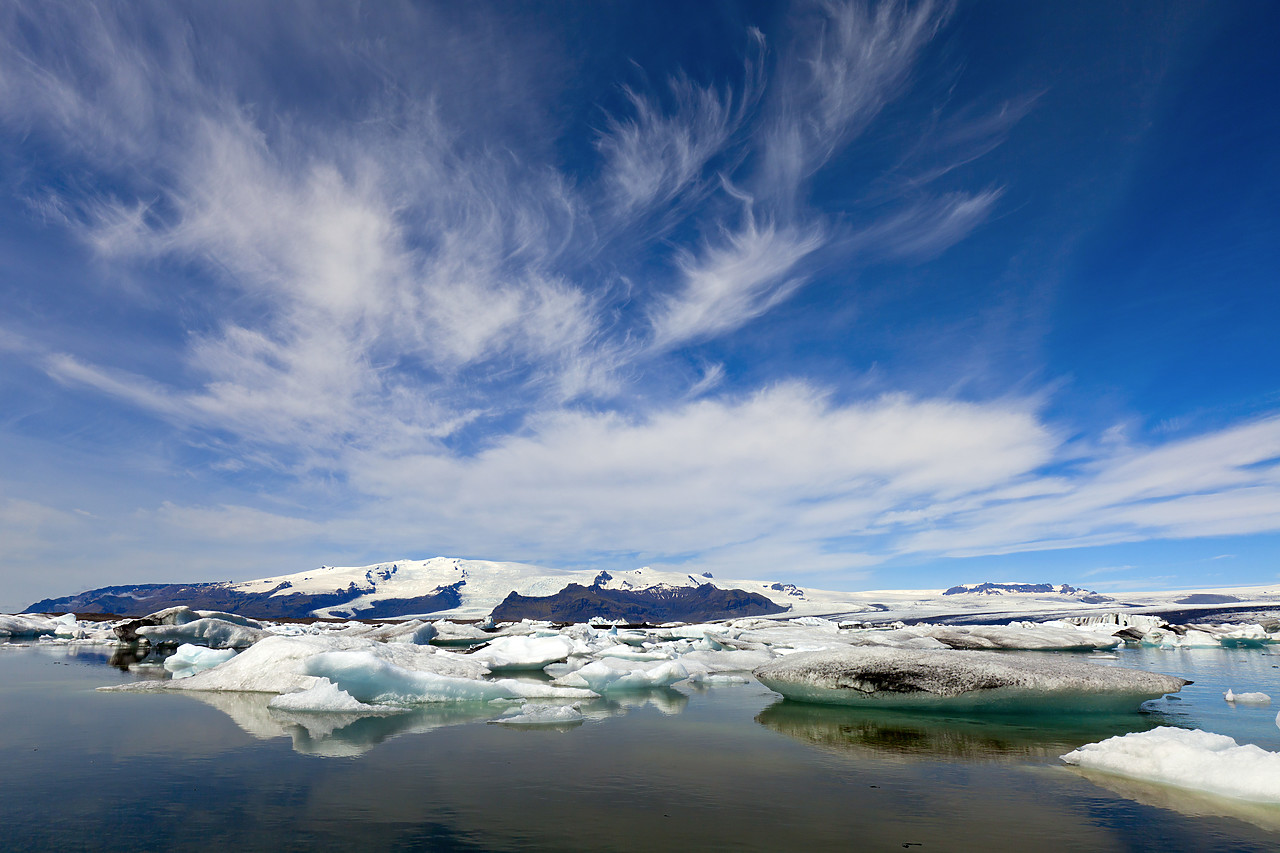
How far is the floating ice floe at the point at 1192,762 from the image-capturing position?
4.96 m

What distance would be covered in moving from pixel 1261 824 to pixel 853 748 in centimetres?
339

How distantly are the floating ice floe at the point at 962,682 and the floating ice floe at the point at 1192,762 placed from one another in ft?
8.20

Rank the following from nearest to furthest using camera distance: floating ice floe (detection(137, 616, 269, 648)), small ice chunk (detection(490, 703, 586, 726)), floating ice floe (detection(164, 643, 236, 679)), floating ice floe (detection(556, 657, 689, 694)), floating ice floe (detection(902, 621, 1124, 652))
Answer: small ice chunk (detection(490, 703, 586, 726)) < floating ice floe (detection(556, 657, 689, 694)) < floating ice floe (detection(164, 643, 236, 679)) < floating ice floe (detection(902, 621, 1124, 652)) < floating ice floe (detection(137, 616, 269, 648))

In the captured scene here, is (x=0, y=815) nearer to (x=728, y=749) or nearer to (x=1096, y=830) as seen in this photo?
(x=728, y=749)

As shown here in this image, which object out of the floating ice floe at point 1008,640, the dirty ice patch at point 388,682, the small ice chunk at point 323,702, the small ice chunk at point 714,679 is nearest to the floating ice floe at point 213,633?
the dirty ice patch at point 388,682

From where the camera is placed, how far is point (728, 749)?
6.96 m

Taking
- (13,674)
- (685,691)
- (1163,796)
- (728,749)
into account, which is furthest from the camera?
(13,674)

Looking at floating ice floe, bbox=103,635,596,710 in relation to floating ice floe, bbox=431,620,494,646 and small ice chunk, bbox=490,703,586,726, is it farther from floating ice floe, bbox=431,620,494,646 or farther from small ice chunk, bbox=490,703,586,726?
floating ice floe, bbox=431,620,494,646

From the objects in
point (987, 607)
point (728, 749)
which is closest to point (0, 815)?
point (728, 749)

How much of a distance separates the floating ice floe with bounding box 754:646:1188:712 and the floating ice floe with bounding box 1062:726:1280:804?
8.20ft

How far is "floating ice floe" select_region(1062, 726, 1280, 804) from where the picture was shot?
4957 mm

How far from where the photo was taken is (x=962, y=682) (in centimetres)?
891

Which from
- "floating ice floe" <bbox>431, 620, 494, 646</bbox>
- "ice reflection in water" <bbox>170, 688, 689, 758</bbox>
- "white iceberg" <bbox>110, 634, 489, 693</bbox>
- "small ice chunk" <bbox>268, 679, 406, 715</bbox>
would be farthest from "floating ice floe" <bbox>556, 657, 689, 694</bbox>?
"floating ice floe" <bbox>431, 620, 494, 646</bbox>

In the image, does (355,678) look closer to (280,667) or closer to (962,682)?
(280,667)
